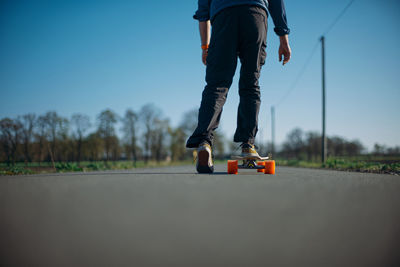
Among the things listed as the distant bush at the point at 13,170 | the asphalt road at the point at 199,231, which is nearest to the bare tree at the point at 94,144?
the distant bush at the point at 13,170

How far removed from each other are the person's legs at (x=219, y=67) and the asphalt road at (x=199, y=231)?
1448mm

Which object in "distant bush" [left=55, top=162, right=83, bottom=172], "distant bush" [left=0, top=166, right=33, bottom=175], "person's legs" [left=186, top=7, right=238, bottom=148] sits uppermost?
"person's legs" [left=186, top=7, right=238, bottom=148]

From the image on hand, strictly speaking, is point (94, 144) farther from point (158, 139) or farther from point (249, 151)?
point (249, 151)

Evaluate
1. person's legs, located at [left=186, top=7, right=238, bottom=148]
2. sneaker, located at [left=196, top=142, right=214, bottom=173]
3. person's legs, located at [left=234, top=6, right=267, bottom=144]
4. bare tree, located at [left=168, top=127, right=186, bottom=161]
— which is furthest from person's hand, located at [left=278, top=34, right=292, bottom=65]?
bare tree, located at [left=168, top=127, right=186, bottom=161]

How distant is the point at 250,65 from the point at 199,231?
2240 mm

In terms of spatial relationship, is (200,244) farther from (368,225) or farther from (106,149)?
(106,149)

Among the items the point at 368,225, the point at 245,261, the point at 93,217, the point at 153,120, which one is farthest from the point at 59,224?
the point at 153,120

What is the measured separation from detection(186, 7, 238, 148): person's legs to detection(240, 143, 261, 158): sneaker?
1.21ft

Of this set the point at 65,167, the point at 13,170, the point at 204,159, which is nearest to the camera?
the point at 204,159

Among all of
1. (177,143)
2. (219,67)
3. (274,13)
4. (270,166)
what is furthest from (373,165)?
(177,143)

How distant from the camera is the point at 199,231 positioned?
2.10 ft

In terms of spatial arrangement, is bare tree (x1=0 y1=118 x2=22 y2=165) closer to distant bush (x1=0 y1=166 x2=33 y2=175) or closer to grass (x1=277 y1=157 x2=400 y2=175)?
distant bush (x1=0 y1=166 x2=33 y2=175)

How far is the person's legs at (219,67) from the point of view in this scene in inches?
95.2

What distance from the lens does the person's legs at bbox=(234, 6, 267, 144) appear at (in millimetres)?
2465
